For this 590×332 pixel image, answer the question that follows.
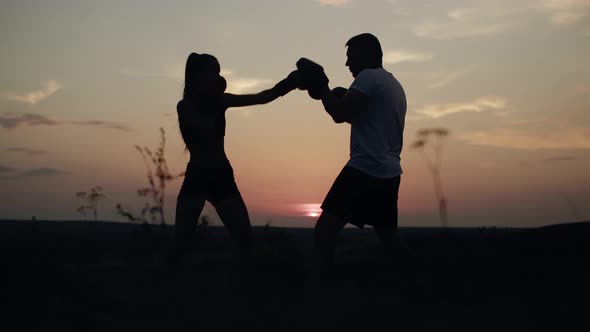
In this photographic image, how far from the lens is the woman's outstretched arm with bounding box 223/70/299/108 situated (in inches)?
253

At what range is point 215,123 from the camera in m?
6.20

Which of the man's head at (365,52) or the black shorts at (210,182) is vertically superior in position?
the man's head at (365,52)

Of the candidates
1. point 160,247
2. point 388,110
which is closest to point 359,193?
point 388,110

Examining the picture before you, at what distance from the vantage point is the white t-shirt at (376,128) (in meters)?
5.83

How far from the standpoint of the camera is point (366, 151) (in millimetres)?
5812

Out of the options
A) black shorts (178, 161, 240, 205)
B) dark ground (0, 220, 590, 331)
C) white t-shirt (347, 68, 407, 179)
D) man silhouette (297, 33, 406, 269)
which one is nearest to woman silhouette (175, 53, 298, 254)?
black shorts (178, 161, 240, 205)

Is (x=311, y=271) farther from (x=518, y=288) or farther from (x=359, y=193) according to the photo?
(x=518, y=288)

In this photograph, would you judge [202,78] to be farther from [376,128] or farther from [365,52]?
[376,128]

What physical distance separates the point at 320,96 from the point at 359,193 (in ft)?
3.71

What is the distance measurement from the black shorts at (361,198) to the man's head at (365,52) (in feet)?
2.84

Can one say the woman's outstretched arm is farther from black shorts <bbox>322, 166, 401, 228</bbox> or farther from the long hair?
black shorts <bbox>322, 166, 401, 228</bbox>

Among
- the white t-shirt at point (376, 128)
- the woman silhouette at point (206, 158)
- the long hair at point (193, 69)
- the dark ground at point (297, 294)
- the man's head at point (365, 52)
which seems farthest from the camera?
the long hair at point (193, 69)

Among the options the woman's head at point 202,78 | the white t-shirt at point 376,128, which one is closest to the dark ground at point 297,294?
the white t-shirt at point 376,128

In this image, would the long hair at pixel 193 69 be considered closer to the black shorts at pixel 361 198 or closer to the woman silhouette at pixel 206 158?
the woman silhouette at pixel 206 158
